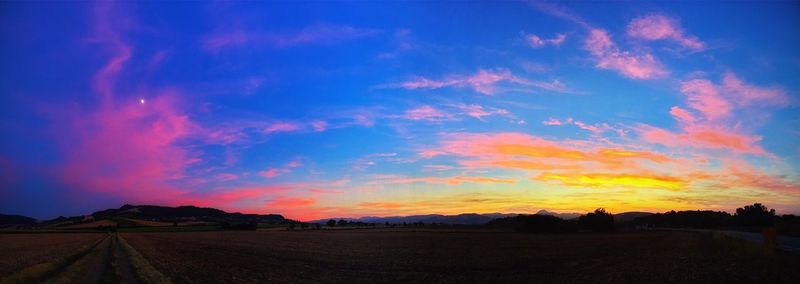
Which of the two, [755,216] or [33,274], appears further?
[755,216]

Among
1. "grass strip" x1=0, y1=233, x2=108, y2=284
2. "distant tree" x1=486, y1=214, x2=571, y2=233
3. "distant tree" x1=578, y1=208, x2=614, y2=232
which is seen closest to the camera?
"grass strip" x1=0, y1=233, x2=108, y2=284

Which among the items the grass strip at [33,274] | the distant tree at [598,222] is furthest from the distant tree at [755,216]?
the grass strip at [33,274]

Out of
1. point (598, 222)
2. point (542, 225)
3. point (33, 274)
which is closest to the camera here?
point (33, 274)

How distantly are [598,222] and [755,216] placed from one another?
131 ft

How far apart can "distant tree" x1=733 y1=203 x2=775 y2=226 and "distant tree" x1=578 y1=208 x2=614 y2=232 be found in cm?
3381

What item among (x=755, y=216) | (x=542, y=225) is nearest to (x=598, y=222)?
(x=542, y=225)

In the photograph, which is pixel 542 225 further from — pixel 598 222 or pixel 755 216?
pixel 755 216

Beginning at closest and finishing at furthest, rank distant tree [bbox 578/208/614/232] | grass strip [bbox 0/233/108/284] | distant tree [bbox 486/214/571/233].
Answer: grass strip [bbox 0/233/108/284], distant tree [bbox 486/214/571/233], distant tree [bbox 578/208/614/232]

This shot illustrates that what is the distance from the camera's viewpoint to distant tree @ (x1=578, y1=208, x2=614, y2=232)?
134375 millimetres

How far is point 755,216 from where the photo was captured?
418ft

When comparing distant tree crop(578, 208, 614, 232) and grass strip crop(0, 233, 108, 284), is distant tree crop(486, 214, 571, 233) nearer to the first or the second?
distant tree crop(578, 208, 614, 232)

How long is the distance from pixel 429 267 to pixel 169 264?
18.9 m

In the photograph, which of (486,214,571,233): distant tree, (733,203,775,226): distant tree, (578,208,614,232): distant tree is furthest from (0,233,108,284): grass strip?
(733,203,775,226): distant tree

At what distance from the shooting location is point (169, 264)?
3381cm
